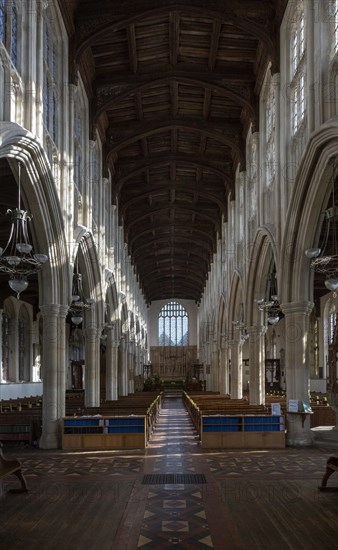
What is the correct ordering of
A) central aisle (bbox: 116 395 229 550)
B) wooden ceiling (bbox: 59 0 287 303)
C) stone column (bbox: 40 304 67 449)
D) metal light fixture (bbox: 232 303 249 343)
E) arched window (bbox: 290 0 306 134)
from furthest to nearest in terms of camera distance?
metal light fixture (bbox: 232 303 249 343) < wooden ceiling (bbox: 59 0 287 303) < stone column (bbox: 40 304 67 449) < arched window (bbox: 290 0 306 134) < central aisle (bbox: 116 395 229 550)

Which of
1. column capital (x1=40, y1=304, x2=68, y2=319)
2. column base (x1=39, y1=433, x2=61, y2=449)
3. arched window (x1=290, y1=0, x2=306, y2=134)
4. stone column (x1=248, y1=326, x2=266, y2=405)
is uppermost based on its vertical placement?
arched window (x1=290, y1=0, x2=306, y2=134)

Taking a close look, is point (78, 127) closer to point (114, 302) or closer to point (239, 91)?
point (239, 91)

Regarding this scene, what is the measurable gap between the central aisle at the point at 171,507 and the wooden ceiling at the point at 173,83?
11364 millimetres

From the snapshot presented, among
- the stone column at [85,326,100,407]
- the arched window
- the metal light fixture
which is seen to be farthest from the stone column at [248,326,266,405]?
the arched window

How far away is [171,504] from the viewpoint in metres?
10.0

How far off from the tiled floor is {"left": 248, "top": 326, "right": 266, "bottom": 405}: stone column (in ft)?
28.1

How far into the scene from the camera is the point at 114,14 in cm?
1911

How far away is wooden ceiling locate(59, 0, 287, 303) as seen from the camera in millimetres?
19250

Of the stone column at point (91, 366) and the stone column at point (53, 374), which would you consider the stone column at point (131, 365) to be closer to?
the stone column at point (91, 366)

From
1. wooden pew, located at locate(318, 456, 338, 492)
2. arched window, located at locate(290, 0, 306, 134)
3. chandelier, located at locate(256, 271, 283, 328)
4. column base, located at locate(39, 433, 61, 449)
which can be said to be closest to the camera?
wooden pew, located at locate(318, 456, 338, 492)

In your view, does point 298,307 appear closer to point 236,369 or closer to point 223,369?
point 236,369

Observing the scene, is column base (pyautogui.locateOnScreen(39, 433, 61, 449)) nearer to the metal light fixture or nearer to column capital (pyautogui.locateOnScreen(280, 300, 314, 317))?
column capital (pyautogui.locateOnScreen(280, 300, 314, 317))

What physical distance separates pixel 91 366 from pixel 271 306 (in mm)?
7007

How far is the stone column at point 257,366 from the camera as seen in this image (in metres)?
24.2
